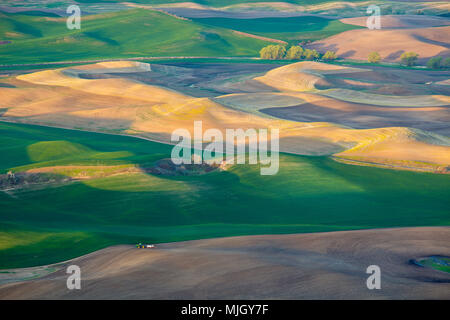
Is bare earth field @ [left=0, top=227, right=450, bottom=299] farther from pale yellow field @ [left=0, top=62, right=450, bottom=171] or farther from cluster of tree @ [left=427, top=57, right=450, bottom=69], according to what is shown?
cluster of tree @ [left=427, top=57, right=450, bottom=69]

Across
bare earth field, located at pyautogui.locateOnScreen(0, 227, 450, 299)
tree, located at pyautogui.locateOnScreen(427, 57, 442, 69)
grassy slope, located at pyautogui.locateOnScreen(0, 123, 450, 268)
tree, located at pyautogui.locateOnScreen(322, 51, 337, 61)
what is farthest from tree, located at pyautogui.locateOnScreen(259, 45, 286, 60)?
bare earth field, located at pyautogui.locateOnScreen(0, 227, 450, 299)

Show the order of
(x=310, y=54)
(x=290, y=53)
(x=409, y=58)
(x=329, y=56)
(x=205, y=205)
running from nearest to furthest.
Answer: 1. (x=205, y=205)
2. (x=409, y=58)
3. (x=329, y=56)
4. (x=310, y=54)
5. (x=290, y=53)

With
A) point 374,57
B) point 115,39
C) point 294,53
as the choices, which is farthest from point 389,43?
point 115,39

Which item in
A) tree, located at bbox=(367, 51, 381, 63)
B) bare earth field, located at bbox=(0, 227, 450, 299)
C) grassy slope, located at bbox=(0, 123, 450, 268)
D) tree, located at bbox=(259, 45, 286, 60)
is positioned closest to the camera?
bare earth field, located at bbox=(0, 227, 450, 299)

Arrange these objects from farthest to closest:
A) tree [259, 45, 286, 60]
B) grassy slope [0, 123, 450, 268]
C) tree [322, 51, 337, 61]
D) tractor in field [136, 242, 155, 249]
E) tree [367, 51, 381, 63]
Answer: tree [259, 45, 286, 60], tree [322, 51, 337, 61], tree [367, 51, 381, 63], grassy slope [0, 123, 450, 268], tractor in field [136, 242, 155, 249]

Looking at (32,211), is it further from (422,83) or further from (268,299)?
(422,83)

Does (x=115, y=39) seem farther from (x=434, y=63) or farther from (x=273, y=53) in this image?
(x=434, y=63)
